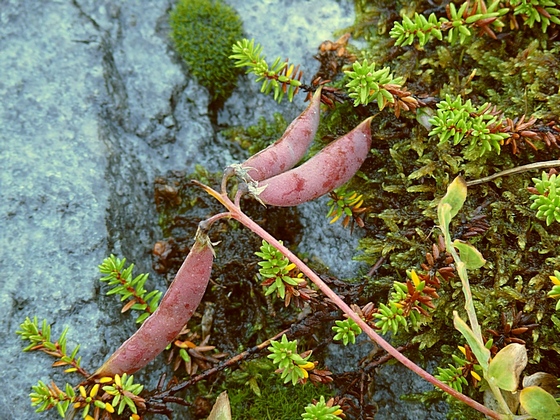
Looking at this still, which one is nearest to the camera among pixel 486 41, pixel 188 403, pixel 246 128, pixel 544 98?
pixel 188 403

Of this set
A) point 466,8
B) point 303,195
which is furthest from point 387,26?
point 303,195

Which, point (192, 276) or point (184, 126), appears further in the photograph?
point (184, 126)

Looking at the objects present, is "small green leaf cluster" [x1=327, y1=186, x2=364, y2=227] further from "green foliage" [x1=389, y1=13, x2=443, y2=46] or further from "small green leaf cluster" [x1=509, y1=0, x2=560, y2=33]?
"small green leaf cluster" [x1=509, y1=0, x2=560, y2=33]

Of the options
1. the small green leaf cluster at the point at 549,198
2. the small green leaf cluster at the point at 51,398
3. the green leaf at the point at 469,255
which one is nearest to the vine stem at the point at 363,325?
the green leaf at the point at 469,255

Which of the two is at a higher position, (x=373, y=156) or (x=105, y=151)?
(x=373, y=156)

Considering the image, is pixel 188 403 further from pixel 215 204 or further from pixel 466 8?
pixel 466 8

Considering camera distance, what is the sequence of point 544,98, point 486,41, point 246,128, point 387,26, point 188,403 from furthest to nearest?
point 246,128, point 387,26, point 486,41, point 544,98, point 188,403

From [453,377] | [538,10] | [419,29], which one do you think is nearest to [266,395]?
[453,377]
